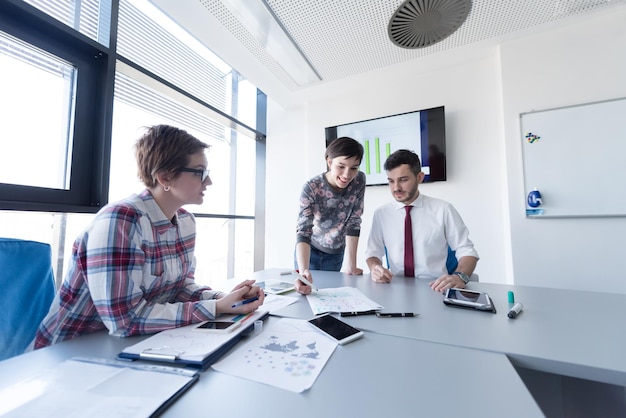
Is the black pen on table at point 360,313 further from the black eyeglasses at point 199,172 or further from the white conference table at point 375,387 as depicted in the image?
the black eyeglasses at point 199,172

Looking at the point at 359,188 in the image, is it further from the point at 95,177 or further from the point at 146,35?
the point at 146,35

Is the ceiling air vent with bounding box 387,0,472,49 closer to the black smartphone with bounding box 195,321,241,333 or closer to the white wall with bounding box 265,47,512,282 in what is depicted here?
the white wall with bounding box 265,47,512,282

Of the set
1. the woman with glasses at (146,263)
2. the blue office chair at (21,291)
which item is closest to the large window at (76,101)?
the woman with glasses at (146,263)

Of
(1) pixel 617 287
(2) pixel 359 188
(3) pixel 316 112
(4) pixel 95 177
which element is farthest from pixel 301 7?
(1) pixel 617 287

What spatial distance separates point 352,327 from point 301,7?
197 cm

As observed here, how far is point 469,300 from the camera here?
36.5 inches

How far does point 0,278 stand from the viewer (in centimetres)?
69

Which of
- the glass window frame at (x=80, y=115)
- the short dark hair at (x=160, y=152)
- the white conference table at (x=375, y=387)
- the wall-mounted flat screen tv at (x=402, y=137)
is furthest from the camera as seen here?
the wall-mounted flat screen tv at (x=402, y=137)

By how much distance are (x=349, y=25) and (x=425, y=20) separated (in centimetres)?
54

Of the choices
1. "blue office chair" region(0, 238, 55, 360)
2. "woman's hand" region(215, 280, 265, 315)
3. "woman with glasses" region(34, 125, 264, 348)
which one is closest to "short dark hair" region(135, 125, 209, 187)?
"woman with glasses" region(34, 125, 264, 348)

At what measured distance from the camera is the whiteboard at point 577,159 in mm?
1892

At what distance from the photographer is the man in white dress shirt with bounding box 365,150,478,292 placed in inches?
61.4

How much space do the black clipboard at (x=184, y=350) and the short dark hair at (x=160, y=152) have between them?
57 cm

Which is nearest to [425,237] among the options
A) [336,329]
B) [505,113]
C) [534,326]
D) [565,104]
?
[534,326]
